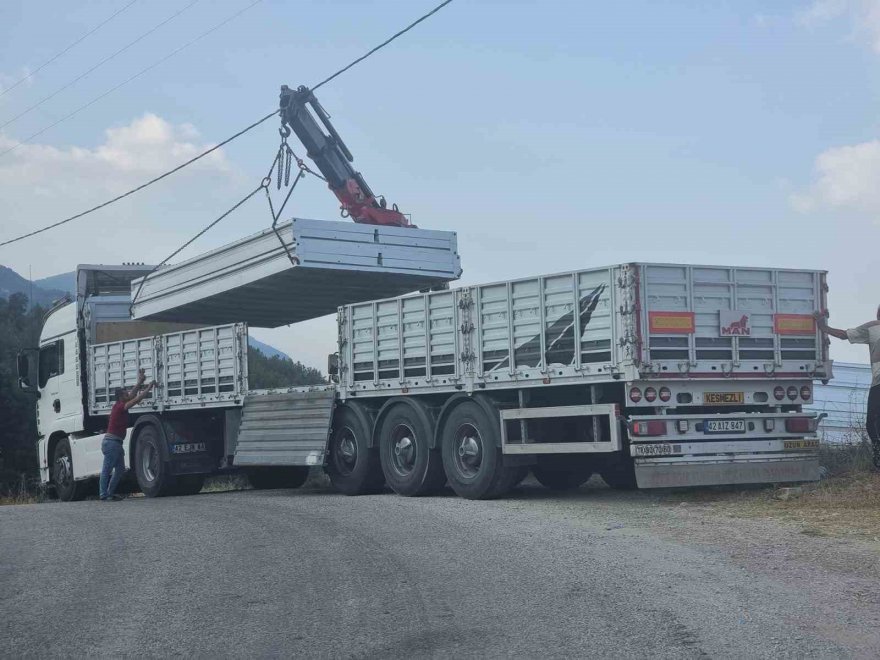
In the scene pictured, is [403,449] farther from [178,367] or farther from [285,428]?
[178,367]

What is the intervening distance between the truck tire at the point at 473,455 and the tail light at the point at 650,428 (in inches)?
73.5

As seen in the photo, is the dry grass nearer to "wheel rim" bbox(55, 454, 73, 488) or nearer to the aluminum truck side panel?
the aluminum truck side panel

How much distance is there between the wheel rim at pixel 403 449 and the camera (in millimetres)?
14023

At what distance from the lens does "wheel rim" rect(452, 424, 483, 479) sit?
13062mm

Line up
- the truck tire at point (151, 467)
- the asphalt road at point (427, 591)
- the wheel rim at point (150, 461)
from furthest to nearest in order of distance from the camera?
the wheel rim at point (150, 461) < the truck tire at point (151, 467) < the asphalt road at point (427, 591)

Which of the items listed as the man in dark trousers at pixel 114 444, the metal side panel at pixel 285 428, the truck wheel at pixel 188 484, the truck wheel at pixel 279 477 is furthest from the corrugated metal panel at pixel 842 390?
the man in dark trousers at pixel 114 444

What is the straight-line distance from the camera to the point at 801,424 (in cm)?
1244

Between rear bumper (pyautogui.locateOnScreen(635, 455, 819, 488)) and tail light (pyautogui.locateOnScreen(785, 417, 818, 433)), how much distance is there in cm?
30

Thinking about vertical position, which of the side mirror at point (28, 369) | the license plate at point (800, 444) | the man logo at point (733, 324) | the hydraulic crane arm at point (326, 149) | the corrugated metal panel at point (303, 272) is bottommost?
the license plate at point (800, 444)

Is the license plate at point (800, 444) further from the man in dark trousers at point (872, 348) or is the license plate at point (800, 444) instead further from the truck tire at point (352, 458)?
the truck tire at point (352, 458)

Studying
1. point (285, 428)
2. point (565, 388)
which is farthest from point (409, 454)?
point (285, 428)

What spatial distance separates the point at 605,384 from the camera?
11984 mm

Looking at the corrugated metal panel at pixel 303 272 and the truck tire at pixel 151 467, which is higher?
the corrugated metal panel at pixel 303 272

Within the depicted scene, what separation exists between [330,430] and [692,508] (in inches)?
219
